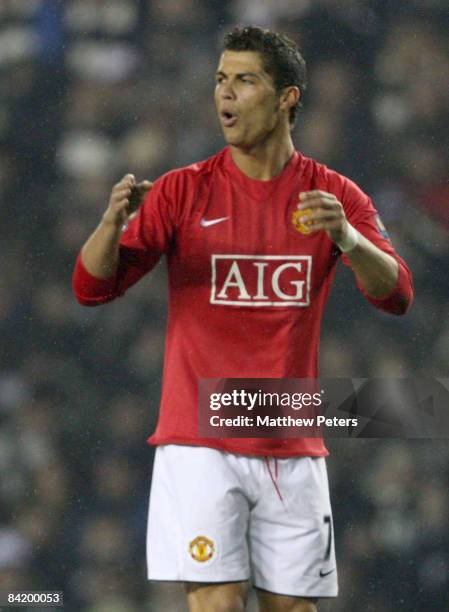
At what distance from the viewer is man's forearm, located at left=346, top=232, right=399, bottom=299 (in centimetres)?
228

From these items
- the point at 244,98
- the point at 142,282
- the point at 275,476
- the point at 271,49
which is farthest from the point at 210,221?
the point at 142,282

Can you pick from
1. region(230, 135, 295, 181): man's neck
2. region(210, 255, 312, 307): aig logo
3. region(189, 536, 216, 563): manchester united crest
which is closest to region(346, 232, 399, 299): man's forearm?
region(210, 255, 312, 307): aig logo

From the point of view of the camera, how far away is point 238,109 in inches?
94.2

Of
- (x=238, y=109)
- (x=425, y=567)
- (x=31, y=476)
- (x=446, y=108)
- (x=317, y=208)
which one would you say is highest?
(x=446, y=108)

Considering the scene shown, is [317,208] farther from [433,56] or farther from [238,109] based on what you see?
[433,56]

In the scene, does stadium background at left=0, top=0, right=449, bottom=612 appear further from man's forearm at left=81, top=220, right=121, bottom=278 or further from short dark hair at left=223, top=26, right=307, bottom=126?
man's forearm at left=81, top=220, right=121, bottom=278

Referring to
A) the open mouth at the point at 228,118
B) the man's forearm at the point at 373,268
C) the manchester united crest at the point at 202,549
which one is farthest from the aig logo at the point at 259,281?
the manchester united crest at the point at 202,549

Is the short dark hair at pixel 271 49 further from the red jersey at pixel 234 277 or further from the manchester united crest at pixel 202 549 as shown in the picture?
the manchester united crest at pixel 202 549

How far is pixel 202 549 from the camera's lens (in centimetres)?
230

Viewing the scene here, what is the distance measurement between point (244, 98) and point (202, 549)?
2.82 ft

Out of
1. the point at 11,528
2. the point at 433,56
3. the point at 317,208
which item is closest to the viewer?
the point at 317,208

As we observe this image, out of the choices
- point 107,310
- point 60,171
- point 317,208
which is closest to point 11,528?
point 107,310

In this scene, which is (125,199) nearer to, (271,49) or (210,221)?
(210,221)

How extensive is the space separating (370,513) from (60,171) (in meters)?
1.25
